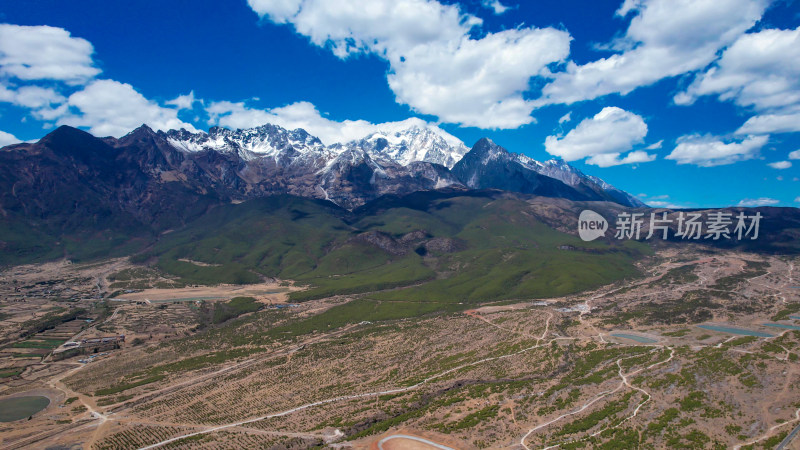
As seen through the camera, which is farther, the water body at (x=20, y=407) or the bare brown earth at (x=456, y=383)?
the water body at (x=20, y=407)

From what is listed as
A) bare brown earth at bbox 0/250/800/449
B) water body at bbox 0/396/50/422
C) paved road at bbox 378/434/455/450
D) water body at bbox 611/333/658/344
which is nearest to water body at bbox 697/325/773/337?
bare brown earth at bbox 0/250/800/449

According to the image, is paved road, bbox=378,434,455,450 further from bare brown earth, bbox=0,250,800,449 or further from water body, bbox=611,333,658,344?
water body, bbox=611,333,658,344

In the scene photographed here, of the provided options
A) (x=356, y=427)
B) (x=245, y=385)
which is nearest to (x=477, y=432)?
(x=356, y=427)

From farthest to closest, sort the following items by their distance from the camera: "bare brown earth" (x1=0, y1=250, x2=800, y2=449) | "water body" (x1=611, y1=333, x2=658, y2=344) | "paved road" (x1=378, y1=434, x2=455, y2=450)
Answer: "water body" (x1=611, y1=333, x2=658, y2=344)
"bare brown earth" (x1=0, y1=250, x2=800, y2=449)
"paved road" (x1=378, y1=434, x2=455, y2=450)

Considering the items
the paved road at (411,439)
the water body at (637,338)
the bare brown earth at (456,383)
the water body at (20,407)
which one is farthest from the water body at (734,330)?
the water body at (20,407)

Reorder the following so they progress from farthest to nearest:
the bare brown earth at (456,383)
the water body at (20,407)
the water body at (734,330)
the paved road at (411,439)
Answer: the water body at (734,330) → the water body at (20,407) → the bare brown earth at (456,383) → the paved road at (411,439)

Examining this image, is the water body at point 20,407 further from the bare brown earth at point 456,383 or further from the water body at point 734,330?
the water body at point 734,330

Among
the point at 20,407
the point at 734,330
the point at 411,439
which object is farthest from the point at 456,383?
the point at 20,407

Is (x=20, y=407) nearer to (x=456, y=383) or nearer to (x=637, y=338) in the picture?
(x=456, y=383)
